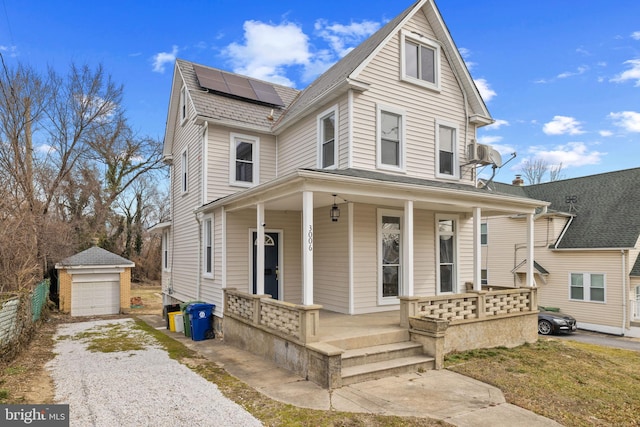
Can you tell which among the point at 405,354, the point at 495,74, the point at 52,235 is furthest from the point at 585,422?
the point at 52,235

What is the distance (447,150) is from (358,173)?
4.31 m

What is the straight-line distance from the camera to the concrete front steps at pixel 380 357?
6367mm

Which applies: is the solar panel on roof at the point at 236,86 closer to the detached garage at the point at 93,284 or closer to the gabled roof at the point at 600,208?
the detached garage at the point at 93,284

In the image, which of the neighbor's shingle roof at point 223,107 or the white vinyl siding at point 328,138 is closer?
the white vinyl siding at point 328,138

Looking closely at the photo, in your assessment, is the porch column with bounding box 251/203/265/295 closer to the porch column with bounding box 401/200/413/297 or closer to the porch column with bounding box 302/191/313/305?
the porch column with bounding box 302/191/313/305

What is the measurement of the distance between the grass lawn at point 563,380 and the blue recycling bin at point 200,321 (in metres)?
6.17

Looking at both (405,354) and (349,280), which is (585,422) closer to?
(405,354)

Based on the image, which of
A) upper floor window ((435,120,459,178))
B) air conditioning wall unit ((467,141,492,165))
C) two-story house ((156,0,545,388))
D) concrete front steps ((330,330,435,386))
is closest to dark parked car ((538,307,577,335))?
two-story house ((156,0,545,388))

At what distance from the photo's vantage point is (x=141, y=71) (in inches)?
814

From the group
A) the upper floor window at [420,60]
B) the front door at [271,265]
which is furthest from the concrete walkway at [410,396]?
the upper floor window at [420,60]

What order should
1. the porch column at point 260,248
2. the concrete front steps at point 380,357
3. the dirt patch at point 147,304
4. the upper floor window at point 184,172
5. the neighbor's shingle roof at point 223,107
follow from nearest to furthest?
the concrete front steps at point 380,357, the porch column at point 260,248, the neighbor's shingle roof at point 223,107, the upper floor window at point 184,172, the dirt patch at point 147,304

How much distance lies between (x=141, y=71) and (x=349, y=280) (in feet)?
57.9

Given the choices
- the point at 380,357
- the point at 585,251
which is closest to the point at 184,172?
the point at 380,357

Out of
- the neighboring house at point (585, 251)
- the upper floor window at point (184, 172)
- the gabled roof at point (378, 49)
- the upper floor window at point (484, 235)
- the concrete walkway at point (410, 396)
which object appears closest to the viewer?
the concrete walkway at point (410, 396)
